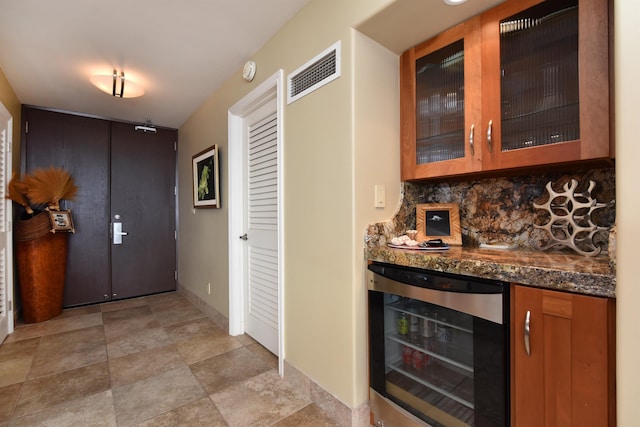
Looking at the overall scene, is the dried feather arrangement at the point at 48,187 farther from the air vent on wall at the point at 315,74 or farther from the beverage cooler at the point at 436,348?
the beverage cooler at the point at 436,348

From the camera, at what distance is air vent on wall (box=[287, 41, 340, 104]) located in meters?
1.62

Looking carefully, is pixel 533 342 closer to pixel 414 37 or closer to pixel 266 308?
pixel 414 37

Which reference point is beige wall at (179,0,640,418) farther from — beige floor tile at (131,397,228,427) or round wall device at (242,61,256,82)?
beige floor tile at (131,397,228,427)

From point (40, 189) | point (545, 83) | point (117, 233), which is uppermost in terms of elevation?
point (545, 83)

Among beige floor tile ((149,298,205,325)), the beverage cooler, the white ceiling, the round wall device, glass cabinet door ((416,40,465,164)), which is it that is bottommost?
beige floor tile ((149,298,205,325))

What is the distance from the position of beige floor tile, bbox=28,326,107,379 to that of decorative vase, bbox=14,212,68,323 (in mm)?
616

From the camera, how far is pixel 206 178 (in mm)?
3215

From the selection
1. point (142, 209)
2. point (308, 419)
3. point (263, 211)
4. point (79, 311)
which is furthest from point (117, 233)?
point (308, 419)

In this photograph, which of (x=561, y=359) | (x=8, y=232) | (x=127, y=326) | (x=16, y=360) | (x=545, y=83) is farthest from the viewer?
(x=127, y=326)

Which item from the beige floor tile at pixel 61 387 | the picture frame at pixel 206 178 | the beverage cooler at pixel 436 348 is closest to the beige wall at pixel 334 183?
the beverage cooler at pixel 436 348

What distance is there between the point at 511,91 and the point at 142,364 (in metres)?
2.99

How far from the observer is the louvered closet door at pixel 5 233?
2716mm

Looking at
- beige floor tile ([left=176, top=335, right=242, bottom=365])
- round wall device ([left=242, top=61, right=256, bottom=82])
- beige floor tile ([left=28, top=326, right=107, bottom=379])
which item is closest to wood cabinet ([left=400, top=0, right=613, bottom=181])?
round wall device ([left=242, top=61, right=256, bottom=82])

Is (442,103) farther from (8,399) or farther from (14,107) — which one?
(14,107)
